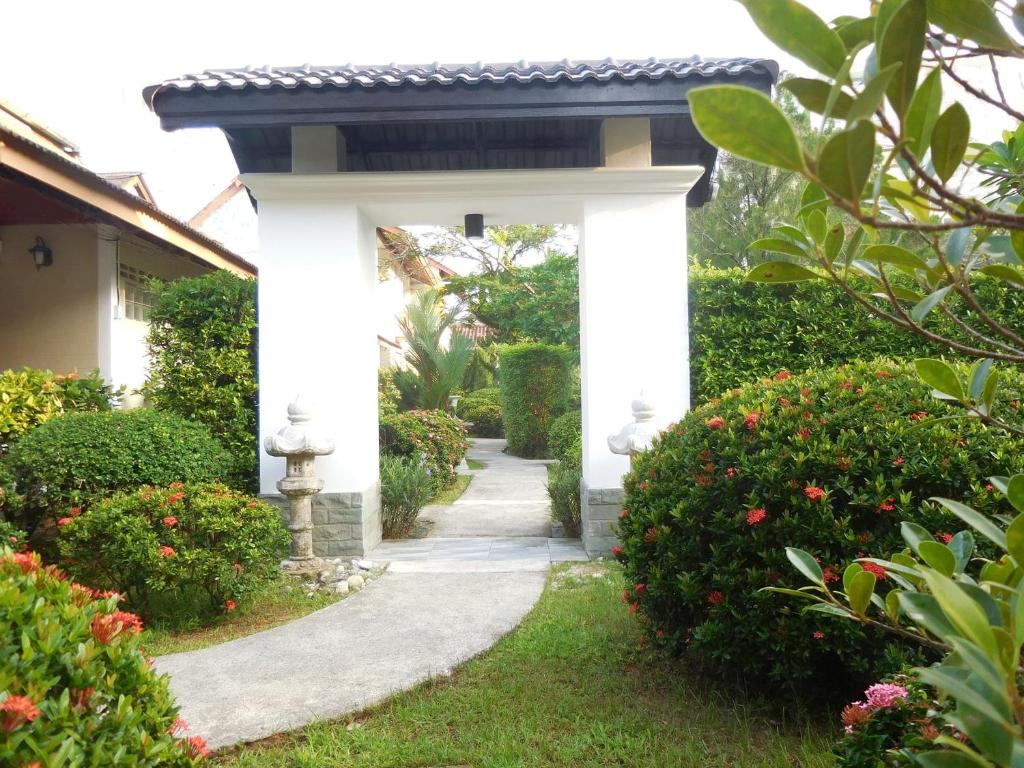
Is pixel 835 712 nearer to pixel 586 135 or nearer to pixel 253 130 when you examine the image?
pixel 586 135

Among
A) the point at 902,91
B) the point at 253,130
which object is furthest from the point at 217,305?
the point at 902,91

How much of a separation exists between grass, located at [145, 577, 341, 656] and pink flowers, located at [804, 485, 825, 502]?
3526 mm

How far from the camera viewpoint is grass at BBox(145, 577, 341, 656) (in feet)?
14.3

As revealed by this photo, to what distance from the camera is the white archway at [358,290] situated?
20.2ft

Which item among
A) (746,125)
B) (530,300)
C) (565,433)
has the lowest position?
(565,433)

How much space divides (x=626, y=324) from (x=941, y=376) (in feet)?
16.3

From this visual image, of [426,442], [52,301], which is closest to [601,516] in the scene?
[426,442]

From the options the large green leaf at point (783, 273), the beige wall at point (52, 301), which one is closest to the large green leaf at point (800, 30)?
the large green leaf at point (783, 273)

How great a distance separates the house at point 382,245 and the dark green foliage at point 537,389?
7.14 meters

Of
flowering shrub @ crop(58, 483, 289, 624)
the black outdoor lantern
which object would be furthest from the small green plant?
the black outdoor lantern

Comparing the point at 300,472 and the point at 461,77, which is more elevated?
the point at 461,77

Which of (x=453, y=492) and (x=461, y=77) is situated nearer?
(x=461, y=77)

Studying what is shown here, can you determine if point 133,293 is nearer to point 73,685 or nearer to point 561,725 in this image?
point 561,725

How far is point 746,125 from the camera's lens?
0.76 metres
